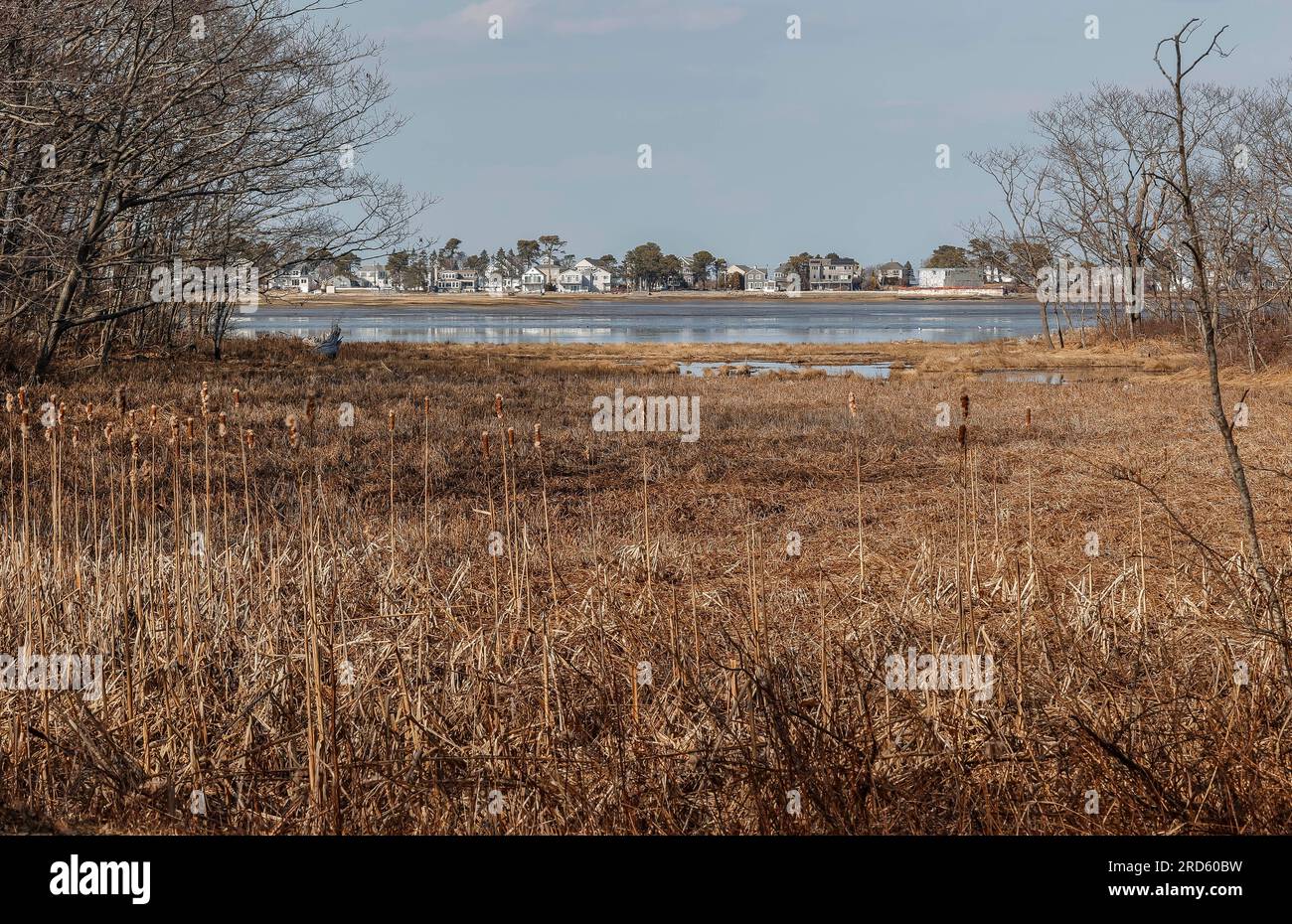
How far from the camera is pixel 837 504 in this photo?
10.3 metres

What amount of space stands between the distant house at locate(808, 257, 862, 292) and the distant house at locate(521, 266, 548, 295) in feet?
120

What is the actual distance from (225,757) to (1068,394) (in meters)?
18.0

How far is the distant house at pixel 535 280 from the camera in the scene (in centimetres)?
14512

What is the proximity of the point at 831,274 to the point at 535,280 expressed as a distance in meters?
40.3

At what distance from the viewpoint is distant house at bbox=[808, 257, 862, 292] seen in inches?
6255

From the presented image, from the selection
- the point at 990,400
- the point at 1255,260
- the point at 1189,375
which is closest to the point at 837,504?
the point at 990,400

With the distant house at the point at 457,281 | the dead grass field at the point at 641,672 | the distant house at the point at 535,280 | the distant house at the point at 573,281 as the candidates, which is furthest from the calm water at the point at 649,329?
the distant house at the point at 573,281

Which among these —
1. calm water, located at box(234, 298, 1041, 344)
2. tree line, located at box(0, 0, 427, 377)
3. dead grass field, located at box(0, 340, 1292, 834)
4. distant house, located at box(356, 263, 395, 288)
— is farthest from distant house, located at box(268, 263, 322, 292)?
distant house, located at box(356, 263, 395, 288)

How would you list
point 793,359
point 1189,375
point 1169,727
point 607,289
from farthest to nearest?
point 607,289 → point 793,359 → point 1189,375 → point 1169,727

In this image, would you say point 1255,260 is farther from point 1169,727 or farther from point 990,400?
point 1169,727

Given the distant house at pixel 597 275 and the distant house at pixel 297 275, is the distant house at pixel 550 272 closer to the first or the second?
the distant house at pixel 597 275

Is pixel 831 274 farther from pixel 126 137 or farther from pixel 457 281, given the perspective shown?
pixel 126 137

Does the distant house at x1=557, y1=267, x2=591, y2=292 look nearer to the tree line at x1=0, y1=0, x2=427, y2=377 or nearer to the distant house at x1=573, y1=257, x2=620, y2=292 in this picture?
the distant house at x1=573, y1=257, x2=620, y2=292
